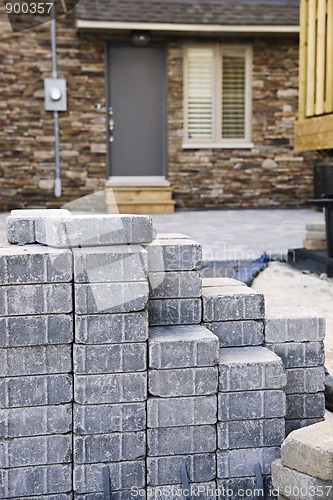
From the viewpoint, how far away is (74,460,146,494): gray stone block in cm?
359

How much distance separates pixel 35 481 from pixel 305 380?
5.15ft

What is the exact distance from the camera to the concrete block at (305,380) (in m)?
4.02

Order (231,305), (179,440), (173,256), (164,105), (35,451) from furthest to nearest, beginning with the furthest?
(164,105) < (231,305) < (173,256) < (179,440) < (35,451)

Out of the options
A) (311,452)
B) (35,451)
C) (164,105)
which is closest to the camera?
(311,452)

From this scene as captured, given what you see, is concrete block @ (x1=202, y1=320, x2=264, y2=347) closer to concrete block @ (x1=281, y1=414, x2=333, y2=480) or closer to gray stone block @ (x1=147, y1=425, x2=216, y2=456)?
gray stone block @ (x1=147, y1=425, x2=216, y2=456)

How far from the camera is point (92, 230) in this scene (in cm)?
349

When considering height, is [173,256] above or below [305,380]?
above

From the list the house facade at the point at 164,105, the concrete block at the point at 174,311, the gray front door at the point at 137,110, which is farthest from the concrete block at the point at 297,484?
the gray front door at the point at 137,110

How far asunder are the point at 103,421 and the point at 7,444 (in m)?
0.48

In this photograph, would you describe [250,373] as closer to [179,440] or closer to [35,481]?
[179,440]

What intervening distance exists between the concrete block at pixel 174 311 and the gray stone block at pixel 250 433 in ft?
1.88

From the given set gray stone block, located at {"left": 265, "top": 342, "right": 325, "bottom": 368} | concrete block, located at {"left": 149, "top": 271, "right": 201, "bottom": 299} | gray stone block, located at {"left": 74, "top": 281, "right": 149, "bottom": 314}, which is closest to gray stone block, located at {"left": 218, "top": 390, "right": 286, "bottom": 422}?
gray stone block, located at {"left": 265, "top": 342, "right": 325, "bottom": 368}

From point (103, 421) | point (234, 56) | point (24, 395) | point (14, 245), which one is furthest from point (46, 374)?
point (234, 56)

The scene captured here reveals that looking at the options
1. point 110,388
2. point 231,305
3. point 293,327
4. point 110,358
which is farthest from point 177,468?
point 293,327
